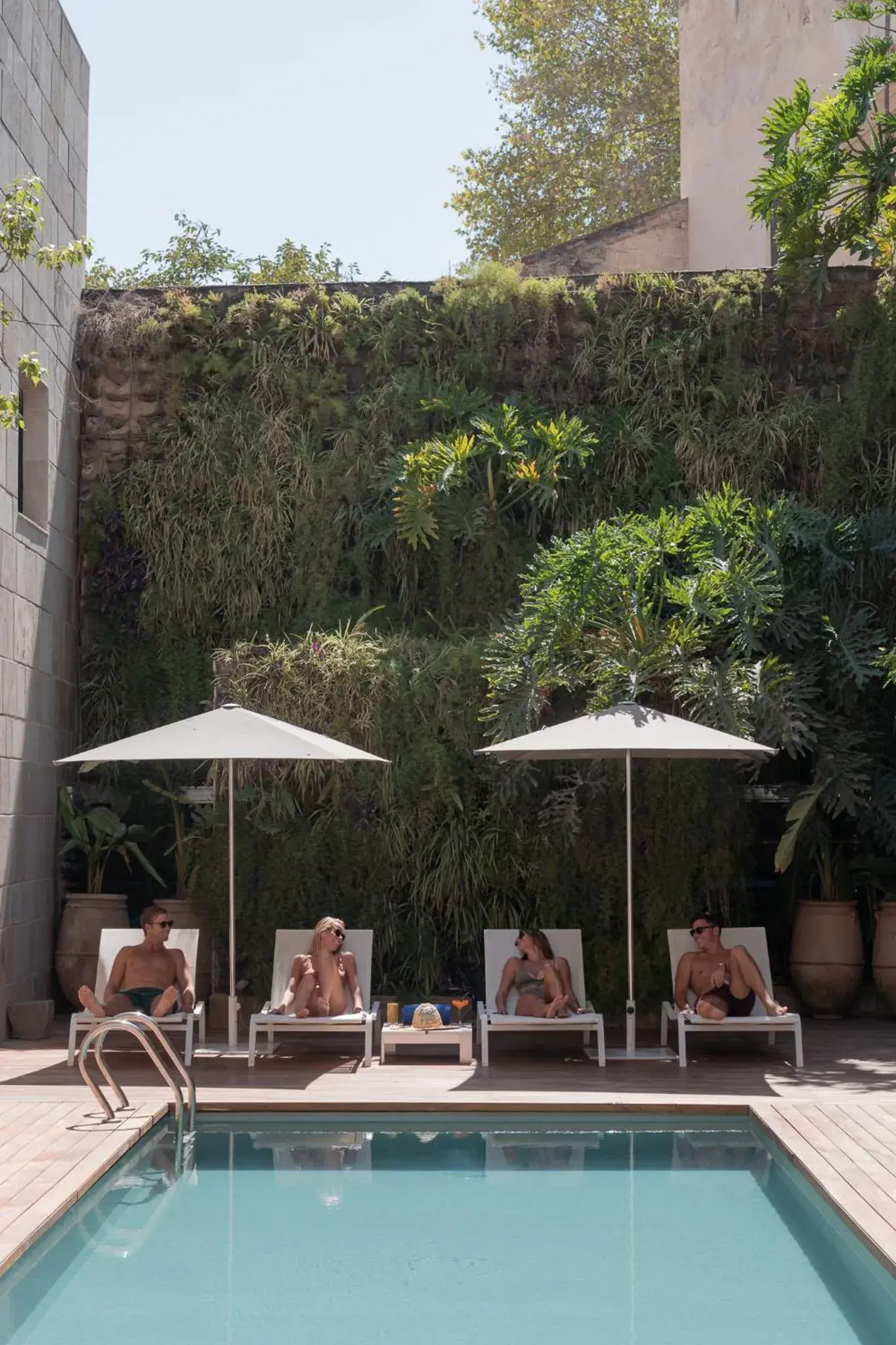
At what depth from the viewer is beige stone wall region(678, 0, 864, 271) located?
1903cm

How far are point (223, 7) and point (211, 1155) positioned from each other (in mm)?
11768

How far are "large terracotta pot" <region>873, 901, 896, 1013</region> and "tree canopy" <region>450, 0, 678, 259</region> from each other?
1997 centimetres

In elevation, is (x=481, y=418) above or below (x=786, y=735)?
above

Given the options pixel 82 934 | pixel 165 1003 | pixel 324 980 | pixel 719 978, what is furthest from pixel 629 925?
pixel 82 934

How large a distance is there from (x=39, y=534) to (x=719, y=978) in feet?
18.9

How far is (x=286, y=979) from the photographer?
9742mm

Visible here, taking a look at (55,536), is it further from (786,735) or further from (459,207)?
(459,207)

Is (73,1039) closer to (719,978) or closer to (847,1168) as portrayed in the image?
(719,978)

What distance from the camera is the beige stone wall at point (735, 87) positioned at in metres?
19.0

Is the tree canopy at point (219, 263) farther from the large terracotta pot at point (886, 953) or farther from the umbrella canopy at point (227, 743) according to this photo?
the large terracotta pot at point (886, 953)

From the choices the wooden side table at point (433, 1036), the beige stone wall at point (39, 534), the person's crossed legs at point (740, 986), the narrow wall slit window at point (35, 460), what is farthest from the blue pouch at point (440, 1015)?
the narrow wall slit window at point (35, 460)

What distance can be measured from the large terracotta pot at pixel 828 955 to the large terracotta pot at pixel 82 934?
491 centimetres

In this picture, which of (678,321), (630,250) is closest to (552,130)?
(630,250)

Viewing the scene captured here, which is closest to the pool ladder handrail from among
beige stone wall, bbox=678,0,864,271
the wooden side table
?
the wooden side table
